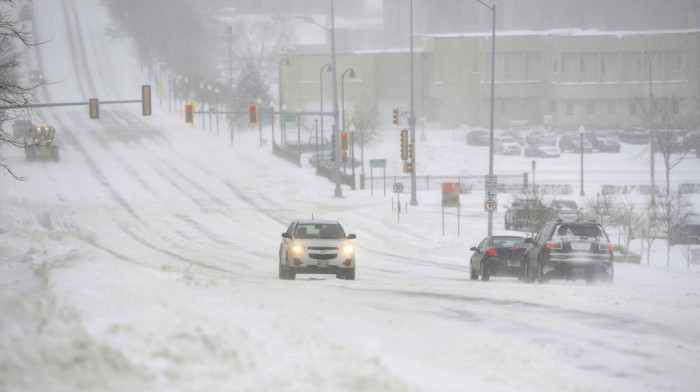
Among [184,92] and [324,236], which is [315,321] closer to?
[324,236]

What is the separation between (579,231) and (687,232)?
17.7 m

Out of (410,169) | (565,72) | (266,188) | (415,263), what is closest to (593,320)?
(415,263)

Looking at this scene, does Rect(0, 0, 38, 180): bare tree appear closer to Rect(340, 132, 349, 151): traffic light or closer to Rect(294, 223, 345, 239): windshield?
Rect(294, 223, 345, 239): windshield

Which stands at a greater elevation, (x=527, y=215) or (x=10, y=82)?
(x=10, y=82)

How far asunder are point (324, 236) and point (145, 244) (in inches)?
698

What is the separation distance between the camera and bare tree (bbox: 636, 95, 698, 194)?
5756 cm

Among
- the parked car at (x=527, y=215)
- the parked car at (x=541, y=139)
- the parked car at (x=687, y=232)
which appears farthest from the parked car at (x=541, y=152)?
the parked car at (x=687, y=232)

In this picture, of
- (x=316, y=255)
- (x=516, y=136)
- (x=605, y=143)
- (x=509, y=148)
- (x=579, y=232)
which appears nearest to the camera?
(x=579, y=232)

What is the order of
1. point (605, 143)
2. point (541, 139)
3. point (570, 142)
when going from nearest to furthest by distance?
point (605, 143)
point (570, 142)
point (541, 139)

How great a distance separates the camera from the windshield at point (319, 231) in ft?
72.9

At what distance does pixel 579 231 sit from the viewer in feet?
68.7

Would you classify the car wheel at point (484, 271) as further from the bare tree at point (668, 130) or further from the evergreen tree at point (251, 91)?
the evergreen tree at point (251, 91)

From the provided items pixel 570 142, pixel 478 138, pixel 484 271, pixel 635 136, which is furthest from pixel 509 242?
pixel 635 136

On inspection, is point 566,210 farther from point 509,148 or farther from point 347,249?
point 509,148
